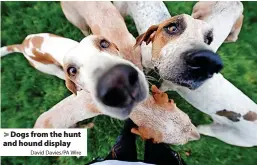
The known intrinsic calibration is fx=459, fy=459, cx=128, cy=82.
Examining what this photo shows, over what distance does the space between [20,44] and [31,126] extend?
361 millimetres

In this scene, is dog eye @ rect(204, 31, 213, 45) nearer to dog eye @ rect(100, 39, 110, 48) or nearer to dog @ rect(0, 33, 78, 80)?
dog eye @ rect(100, 39, 110, 48)

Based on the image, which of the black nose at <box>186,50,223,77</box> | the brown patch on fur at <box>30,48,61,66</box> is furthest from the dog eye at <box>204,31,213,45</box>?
the brown patch on fur at <box>30,48,61,66</box>

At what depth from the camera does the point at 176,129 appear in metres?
1.59

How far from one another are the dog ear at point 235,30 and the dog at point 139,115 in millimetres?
381

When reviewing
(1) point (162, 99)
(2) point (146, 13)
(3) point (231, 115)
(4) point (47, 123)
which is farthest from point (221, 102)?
(4) point (47, 123)

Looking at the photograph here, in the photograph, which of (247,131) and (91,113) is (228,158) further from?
(91,113)

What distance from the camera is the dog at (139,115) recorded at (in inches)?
61.3

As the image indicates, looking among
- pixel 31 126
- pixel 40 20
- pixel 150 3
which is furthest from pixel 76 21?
pixel 31 126

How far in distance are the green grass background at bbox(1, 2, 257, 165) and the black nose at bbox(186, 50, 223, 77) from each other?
441 mm

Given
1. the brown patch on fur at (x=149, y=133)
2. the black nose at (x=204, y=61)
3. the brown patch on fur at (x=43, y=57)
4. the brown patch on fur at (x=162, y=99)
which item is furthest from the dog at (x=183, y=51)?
the brown patch on fur at (x=43, y=57)

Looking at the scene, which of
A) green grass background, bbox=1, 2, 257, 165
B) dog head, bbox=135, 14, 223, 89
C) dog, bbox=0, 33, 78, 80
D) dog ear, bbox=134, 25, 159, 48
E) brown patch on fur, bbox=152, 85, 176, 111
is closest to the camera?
dog head, bbox=135, 14, 223, 89

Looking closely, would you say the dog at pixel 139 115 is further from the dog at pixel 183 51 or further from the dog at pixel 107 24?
the dog at pixel 183 51

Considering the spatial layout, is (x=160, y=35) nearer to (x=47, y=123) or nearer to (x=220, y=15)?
(x=220, y=15)

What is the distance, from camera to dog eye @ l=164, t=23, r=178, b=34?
4.48 ft
